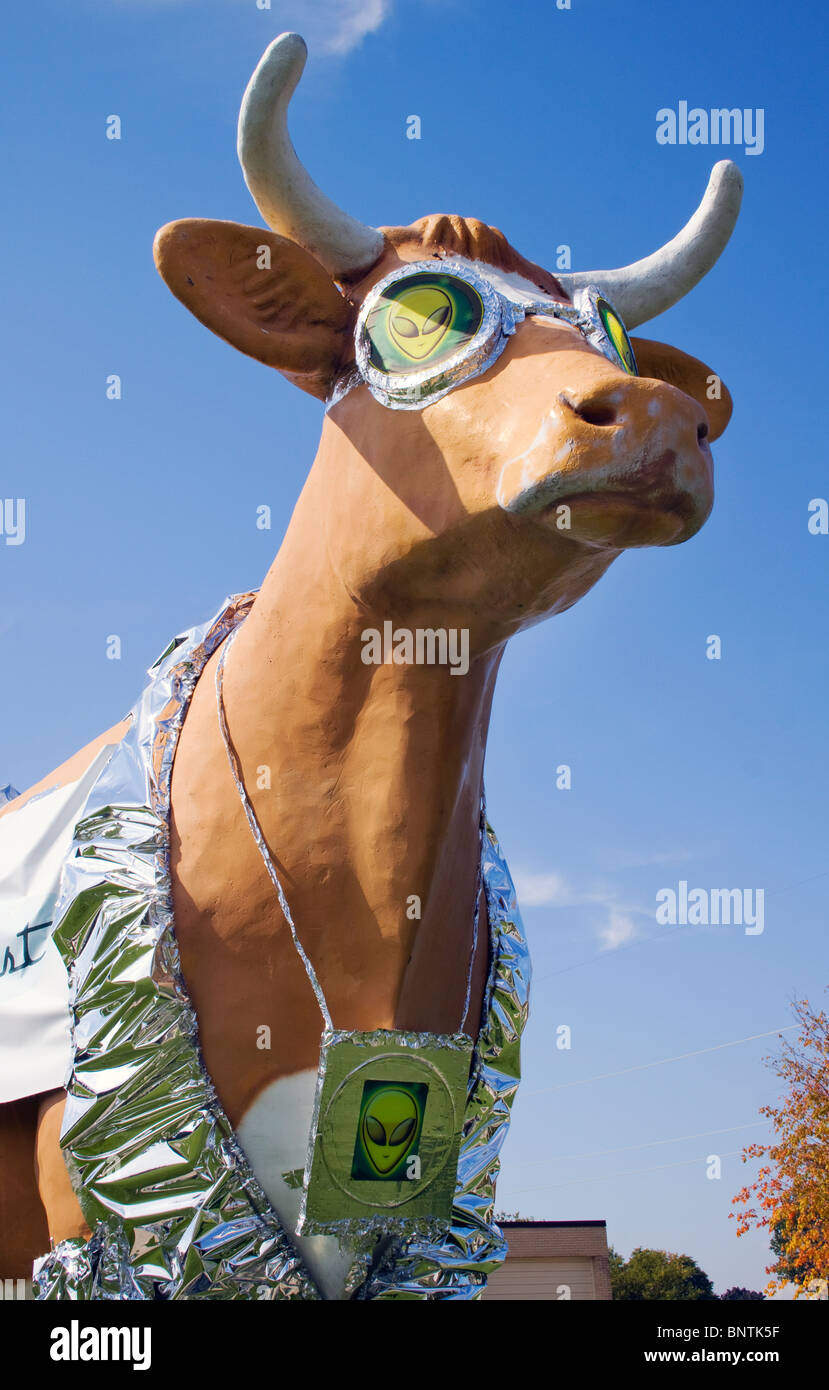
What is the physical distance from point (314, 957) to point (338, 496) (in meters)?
1.15

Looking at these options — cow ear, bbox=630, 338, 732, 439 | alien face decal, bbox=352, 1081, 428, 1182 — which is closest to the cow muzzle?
cow ear, bbox=630, 338, 732, 439

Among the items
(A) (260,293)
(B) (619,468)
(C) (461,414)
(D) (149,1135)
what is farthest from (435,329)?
(D) (149,1135)

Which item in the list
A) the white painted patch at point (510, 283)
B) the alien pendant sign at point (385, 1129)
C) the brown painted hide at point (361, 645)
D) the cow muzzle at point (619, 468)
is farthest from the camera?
the white painted patch at point (510, 283)

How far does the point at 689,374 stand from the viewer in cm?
398

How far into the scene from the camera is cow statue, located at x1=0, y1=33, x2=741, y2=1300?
2869mm

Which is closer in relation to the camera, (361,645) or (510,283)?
(361,645)

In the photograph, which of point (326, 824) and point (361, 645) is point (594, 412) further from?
point (326, 824)

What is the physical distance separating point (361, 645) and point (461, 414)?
0.61m

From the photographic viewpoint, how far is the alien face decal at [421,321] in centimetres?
304

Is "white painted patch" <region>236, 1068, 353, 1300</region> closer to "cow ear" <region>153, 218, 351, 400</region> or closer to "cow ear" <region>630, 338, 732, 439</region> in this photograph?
"cow ear" <region>153, 218, 351, 400</region>

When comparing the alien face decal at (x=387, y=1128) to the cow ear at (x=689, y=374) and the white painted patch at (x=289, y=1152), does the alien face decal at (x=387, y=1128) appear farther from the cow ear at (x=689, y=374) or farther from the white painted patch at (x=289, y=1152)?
the cow ear at (x=689, y=374)

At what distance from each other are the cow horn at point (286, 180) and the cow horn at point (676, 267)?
2.16 feet

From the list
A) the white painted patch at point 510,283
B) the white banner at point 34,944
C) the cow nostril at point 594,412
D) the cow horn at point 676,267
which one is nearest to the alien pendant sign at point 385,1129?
the white banner at point 34,944

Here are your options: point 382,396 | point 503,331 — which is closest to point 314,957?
point 382,396
